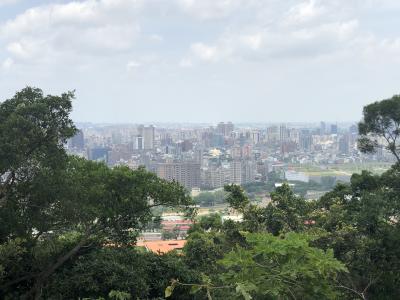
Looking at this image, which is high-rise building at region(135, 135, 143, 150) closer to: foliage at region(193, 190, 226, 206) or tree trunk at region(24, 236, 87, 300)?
foliage at region(193, 190, 226, 206)

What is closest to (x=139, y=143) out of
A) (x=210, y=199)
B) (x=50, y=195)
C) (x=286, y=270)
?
(x=210, y=199)

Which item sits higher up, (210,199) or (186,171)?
(186,171)

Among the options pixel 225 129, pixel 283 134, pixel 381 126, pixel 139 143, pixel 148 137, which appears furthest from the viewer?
pixel 225 129

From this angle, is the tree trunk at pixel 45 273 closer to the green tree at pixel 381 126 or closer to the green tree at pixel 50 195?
the green tree at pixel 50 195

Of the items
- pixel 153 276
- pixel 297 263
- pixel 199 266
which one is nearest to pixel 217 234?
pixel 199 266

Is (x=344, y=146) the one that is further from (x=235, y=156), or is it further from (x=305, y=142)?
(x=235, y=156)

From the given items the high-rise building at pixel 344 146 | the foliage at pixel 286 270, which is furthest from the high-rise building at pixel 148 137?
the foliage at pixel 286 270

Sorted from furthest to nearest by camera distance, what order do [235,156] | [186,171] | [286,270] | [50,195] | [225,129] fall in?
[225,129]
[235,156]
[186,171]
[50,195]
[286,270]

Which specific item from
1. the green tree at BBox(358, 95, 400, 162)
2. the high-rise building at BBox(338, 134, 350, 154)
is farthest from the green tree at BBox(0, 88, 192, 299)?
the high-rise building at BBox(338, 134, 350, 154)
